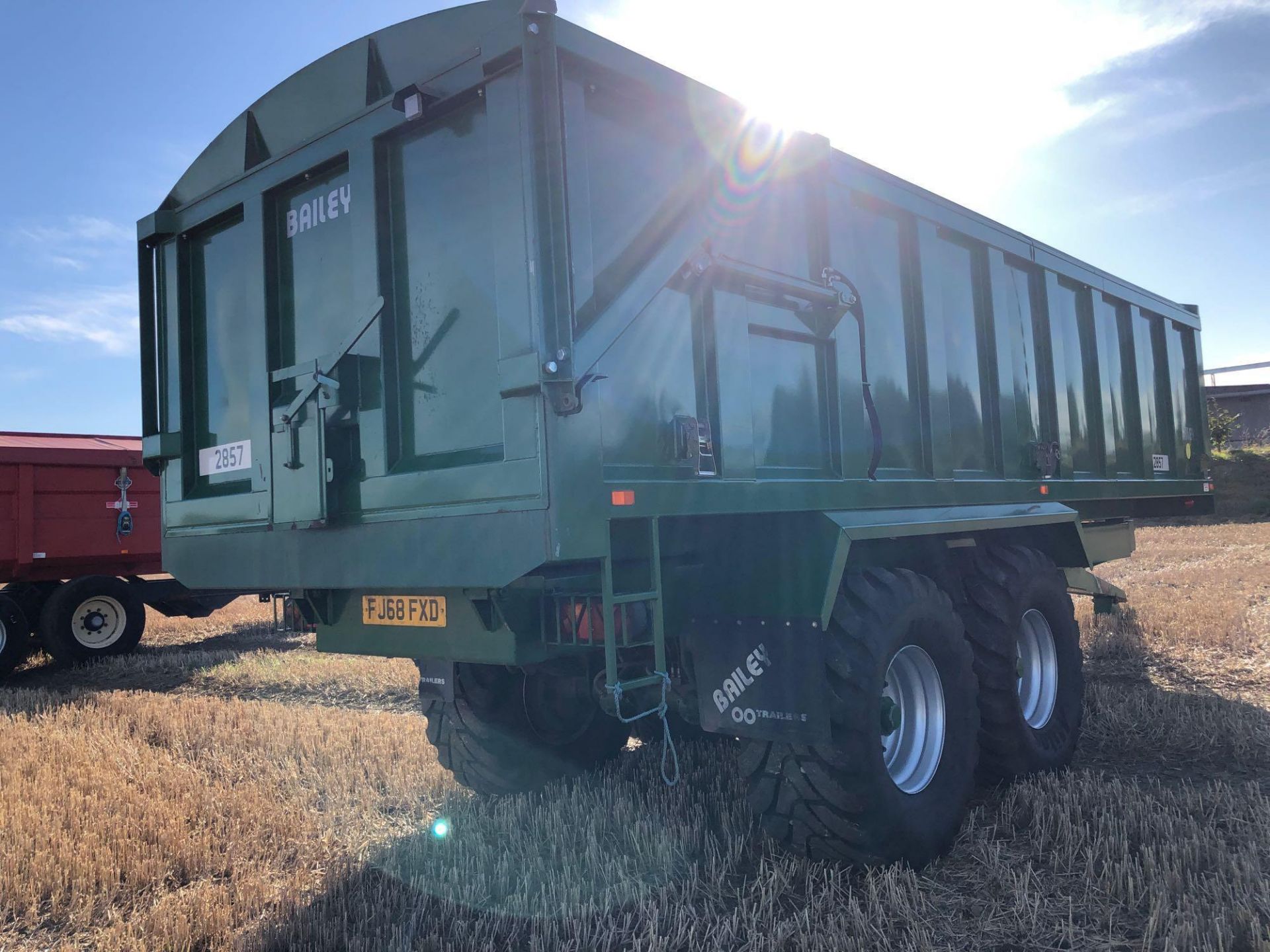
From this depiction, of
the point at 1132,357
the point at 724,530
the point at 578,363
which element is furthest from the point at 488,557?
the point at 1132,357

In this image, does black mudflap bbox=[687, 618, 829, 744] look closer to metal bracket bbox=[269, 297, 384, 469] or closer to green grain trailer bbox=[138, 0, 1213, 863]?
green grain trailer bbox=[138, 0, 1213, 863]

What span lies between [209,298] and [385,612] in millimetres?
1835

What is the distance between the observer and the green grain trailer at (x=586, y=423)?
10.3 feet

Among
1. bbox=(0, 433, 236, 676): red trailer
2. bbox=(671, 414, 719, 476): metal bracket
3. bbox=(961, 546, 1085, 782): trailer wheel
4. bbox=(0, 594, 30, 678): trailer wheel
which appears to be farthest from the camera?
bbox=(0, 433, 236, 676): red trailer

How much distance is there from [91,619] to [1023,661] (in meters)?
10.2

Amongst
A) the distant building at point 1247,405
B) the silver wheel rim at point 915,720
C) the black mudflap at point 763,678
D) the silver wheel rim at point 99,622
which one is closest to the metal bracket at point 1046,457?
the silver wheel rim at point 915,720

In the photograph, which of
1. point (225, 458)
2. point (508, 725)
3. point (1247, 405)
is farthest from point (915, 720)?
point (1247, 405)

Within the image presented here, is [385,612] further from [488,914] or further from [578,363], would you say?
[578,363]

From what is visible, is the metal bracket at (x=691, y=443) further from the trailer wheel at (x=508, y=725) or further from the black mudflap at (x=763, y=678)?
the trailer wheel at (x=508, y=725)

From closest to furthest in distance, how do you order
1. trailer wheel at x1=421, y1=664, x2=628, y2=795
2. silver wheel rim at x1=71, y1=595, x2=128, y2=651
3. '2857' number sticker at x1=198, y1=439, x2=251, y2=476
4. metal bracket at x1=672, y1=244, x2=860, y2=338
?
metal bracket at x1=672, y1=244, x2=860, y2=338
'2857' number sticker at x1=198, y1=439, x2=251, y2=476
trailer wheel at x1=421, y1=664, x2=628, y2=795
silver wheel rim at x1=71, y1=595, x2=128, y2=651

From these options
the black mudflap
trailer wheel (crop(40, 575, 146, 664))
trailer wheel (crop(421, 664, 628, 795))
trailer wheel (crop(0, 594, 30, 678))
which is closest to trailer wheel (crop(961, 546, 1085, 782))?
the black mudflap

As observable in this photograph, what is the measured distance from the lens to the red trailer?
10.6m

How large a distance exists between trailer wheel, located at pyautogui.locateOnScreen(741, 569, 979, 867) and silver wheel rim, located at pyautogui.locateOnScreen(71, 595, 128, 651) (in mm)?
9863

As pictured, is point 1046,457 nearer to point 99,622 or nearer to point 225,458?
point 225,458
